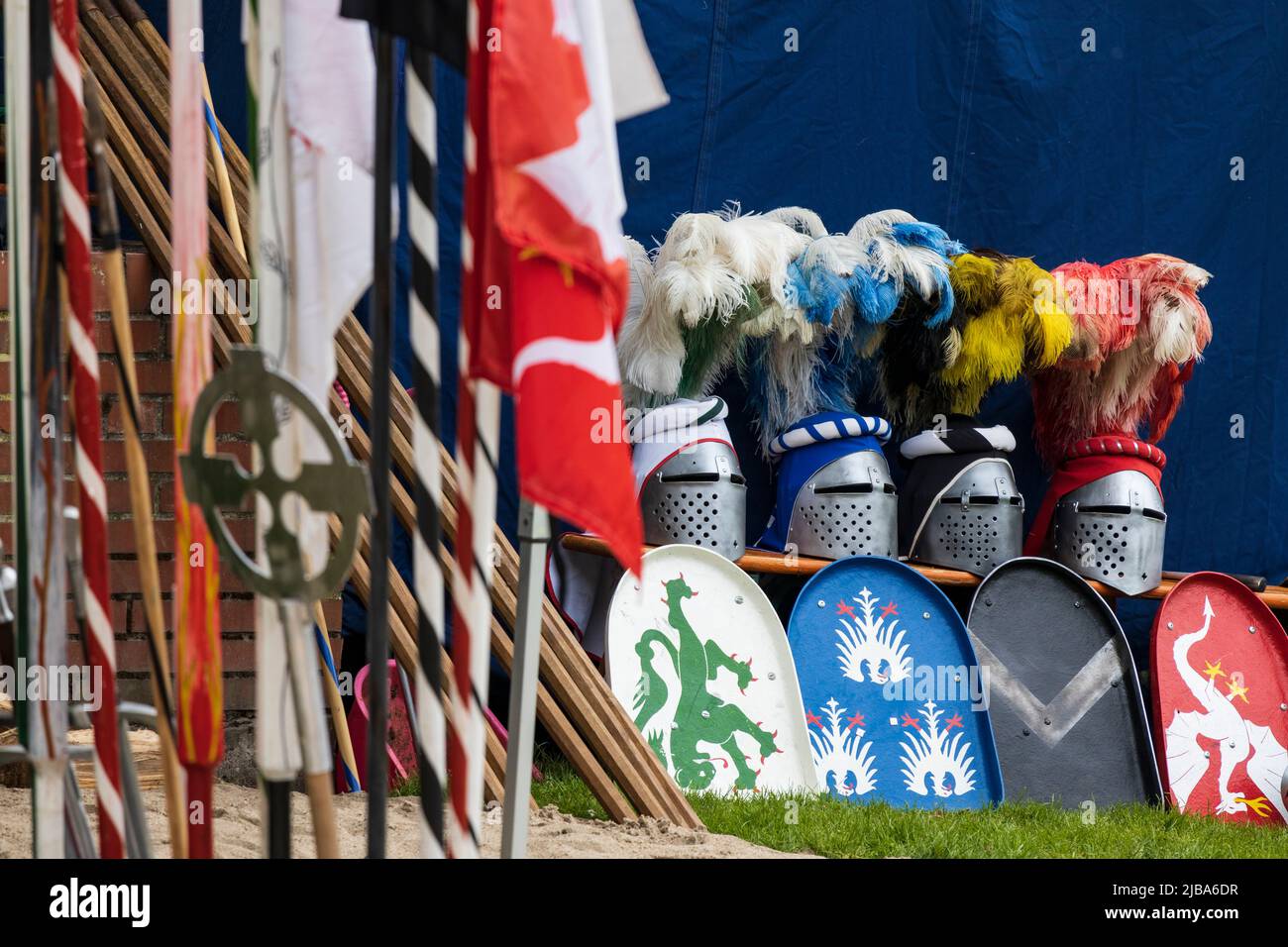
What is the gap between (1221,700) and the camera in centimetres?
335

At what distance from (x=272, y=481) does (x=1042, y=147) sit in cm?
295

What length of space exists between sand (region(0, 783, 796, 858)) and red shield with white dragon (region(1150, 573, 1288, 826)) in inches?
54.5

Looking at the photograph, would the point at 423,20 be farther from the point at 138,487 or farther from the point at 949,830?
the point at 949,830

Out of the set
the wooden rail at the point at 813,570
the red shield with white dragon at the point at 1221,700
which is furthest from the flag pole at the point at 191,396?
the red shield with white dragon at the point at 1221,700

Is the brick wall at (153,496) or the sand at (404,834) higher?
the brick wall at (153,496)

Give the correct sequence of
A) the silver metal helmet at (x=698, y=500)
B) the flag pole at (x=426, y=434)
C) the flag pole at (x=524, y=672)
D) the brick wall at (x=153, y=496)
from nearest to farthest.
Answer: the flag pole at (x=426, y=434), the flag pole at (x=524, y=672), the brick wall at (x=153, y=496), the silver metal helmet at (x=698, y=500)

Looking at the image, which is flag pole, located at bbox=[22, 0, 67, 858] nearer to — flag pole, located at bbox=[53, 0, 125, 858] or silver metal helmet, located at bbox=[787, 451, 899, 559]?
flag pole, located at bbox=[53, 0, 125, 858]

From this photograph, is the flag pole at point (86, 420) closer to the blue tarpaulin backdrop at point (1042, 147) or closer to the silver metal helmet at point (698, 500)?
the silver metal helmet at point (698, 500)

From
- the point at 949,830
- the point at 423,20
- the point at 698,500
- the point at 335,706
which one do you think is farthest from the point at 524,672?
the point at 698,500

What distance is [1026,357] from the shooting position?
3404mm

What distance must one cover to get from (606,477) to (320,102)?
1.39 ft

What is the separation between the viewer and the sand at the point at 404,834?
221 cm

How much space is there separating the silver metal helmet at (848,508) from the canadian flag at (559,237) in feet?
6.62
